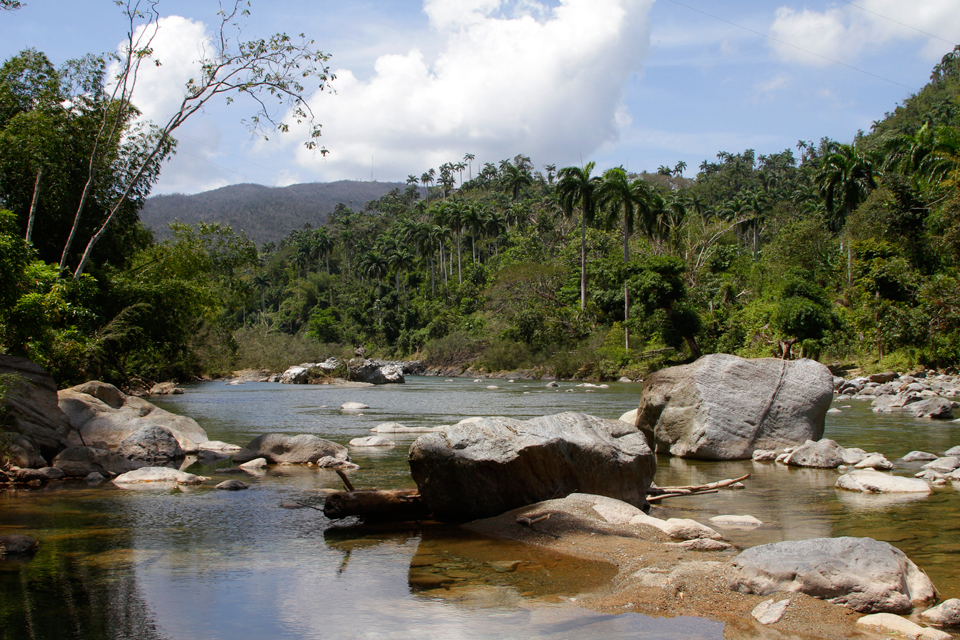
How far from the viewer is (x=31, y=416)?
11969 millimetres

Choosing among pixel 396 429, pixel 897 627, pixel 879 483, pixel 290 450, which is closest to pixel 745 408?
pixel 879 483

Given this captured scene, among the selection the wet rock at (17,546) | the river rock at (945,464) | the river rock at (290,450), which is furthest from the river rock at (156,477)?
the river rock at (945,464)

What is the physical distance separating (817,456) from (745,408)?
166cm

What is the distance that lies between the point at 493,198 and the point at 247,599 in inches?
4122

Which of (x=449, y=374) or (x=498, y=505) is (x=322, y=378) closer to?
(x=449, y=374)

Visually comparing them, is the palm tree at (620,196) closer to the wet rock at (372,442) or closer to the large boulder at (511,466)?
the wet rock at (372,442)

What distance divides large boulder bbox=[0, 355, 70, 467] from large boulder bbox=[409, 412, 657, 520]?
24.0 feet

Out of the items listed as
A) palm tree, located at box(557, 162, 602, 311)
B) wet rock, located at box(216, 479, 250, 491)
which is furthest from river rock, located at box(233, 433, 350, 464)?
palm tree, located at box(557, 162, 602, 311)

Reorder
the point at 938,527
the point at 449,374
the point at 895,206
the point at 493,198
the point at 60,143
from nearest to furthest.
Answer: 1. the point at 938,527
2. the point at 60,143
3. the point at 895,206
4. the point at 449,374
5. the point at 493,198

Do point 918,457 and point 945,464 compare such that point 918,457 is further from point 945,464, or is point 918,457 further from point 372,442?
point 372,442

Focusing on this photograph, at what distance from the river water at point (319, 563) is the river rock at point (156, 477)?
0.40m

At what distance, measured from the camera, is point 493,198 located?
108 meters

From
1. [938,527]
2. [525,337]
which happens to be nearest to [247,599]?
[938,527]

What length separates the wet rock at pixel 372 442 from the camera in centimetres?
1636
